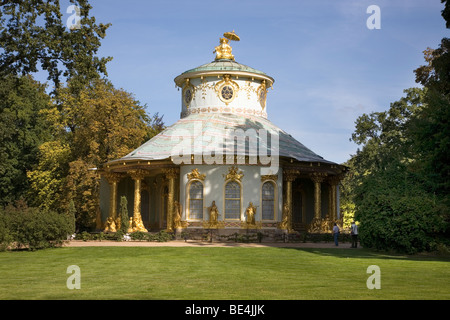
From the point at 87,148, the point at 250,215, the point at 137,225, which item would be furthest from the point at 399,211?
the point at 87,148

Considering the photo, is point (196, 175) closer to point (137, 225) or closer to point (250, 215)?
point (250, 215)

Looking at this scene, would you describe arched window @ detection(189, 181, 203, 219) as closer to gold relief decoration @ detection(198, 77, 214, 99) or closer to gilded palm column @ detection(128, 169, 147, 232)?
gilded palm column @ detection(128, 169, 147, 232)

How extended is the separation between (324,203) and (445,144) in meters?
18.8

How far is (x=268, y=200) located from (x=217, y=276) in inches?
761

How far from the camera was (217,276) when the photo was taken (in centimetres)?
1348

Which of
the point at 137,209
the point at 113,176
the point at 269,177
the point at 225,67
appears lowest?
the point at 137,209

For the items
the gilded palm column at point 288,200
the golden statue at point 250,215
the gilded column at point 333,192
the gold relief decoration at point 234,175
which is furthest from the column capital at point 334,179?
the gold relief decoration at point 234,175

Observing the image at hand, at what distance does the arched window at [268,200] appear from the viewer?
32.5 meters

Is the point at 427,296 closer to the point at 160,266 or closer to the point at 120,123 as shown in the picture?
the point at 160,266

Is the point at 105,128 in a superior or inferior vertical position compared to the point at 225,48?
inferior
